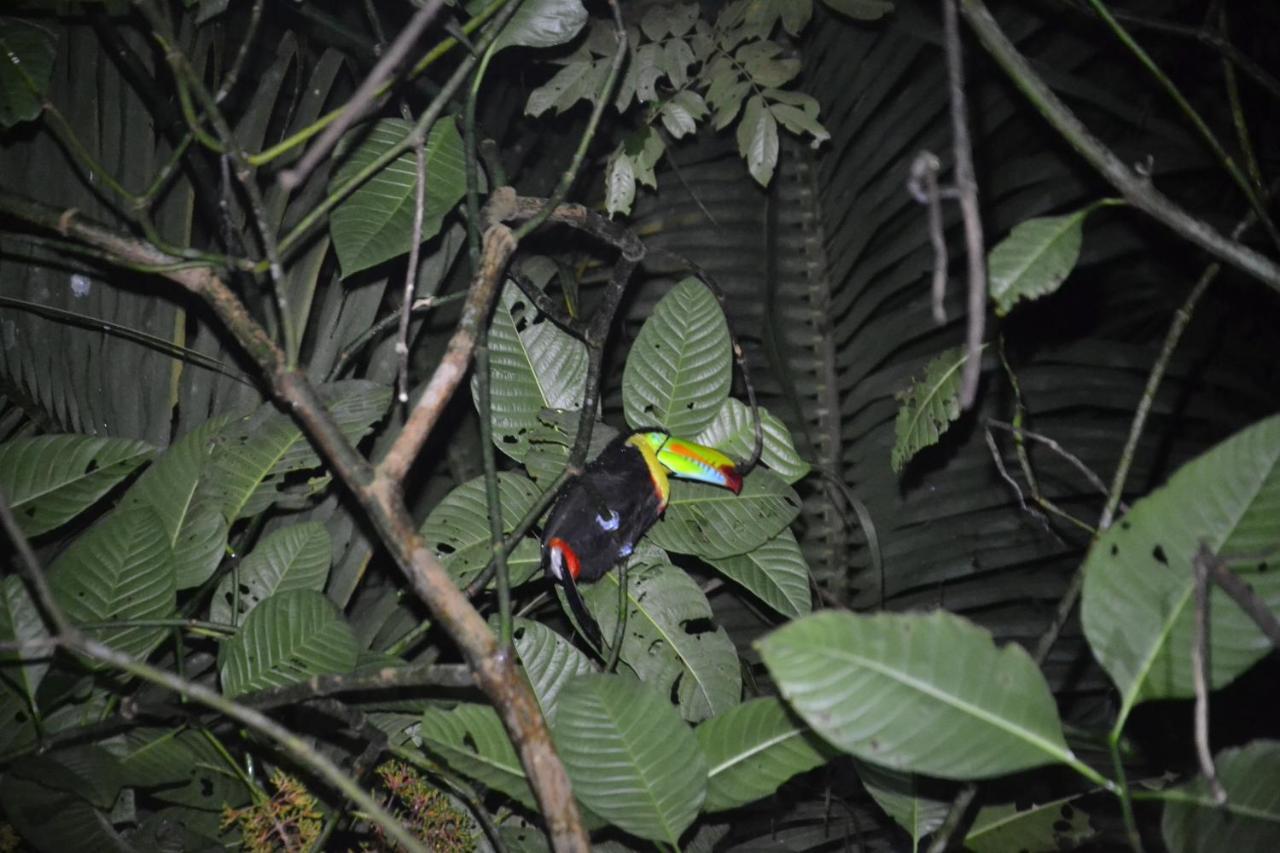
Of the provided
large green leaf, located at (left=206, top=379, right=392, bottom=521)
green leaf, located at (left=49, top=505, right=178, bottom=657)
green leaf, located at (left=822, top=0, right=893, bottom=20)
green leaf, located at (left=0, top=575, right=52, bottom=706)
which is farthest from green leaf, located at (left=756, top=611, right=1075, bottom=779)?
green leaf, located at (left=822, top=0, right=893, bottom=20)

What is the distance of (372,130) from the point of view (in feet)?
4.38

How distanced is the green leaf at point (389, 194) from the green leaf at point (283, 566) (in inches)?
16.1

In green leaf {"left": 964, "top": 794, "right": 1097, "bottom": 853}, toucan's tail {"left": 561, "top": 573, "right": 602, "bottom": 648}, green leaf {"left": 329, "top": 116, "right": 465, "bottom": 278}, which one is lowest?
green leaf {"left": 964, "top": 794, "right": 1097, "bottom": 853}

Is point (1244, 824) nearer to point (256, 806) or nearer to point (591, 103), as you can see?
point (256, 806)

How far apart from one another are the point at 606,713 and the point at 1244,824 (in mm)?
653

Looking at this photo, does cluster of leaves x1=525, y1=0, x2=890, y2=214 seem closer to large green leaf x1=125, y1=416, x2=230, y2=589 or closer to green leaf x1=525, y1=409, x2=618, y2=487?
green leaf x1=525, y1=409, x2=618, y2=487

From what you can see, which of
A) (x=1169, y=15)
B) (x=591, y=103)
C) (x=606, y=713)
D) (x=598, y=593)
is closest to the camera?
(x=606, y=713)

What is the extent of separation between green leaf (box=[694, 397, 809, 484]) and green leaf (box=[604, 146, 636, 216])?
0.46 m

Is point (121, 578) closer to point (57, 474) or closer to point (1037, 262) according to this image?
point (57, 474)

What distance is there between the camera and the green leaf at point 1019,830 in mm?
1128

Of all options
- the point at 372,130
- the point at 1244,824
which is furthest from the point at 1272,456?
the point at 372,130

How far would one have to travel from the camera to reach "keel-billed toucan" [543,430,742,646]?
4.01 feet

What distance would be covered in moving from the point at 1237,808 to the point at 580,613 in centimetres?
79

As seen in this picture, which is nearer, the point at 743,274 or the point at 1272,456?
the point at 1272,456
